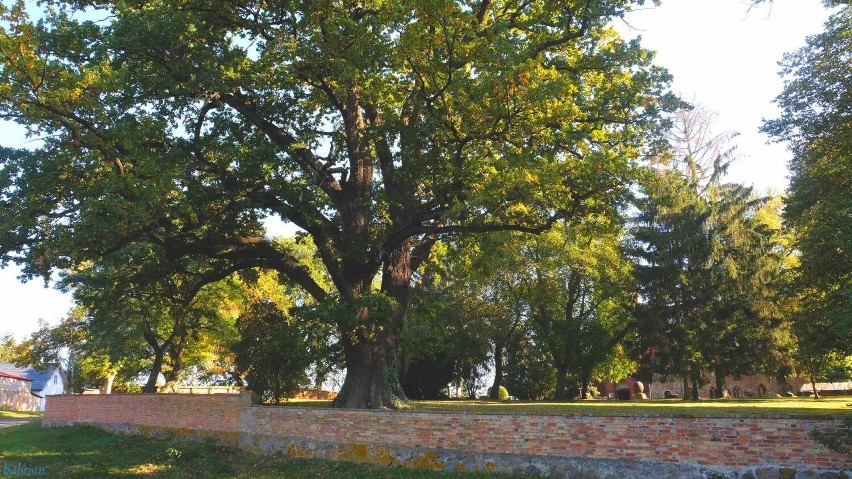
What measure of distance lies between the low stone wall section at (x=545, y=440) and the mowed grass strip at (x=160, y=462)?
376 mm

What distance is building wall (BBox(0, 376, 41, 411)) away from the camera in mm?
49938

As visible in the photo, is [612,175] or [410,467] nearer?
[410,467]

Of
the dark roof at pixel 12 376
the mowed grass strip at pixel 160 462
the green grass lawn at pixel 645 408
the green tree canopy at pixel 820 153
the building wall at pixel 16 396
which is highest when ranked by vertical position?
the green tree canopy at pixel 820 153

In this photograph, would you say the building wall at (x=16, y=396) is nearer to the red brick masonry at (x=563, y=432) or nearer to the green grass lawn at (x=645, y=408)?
the green grass lawn at (x=645, y=408)

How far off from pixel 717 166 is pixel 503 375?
1947 cm

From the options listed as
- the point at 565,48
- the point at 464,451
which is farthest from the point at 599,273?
the point at 464,451

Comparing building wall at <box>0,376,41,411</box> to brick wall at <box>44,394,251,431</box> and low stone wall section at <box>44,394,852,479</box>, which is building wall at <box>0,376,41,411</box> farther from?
low stone wall section at <box>44,394,852,479</box>

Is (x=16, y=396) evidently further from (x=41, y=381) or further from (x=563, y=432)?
(x=563, y=432)

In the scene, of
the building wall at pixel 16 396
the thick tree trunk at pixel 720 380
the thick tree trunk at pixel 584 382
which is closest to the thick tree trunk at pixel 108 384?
the building wall at pixel 16 396

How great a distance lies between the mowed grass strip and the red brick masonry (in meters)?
0.64

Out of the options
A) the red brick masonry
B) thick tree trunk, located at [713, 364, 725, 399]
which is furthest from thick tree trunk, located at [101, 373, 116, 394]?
thick tree trunk, located at [713, 364, 725, 399]

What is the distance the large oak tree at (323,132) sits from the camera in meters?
13.6

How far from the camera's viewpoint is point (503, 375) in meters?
41.4

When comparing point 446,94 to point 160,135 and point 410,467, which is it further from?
point 410,467
